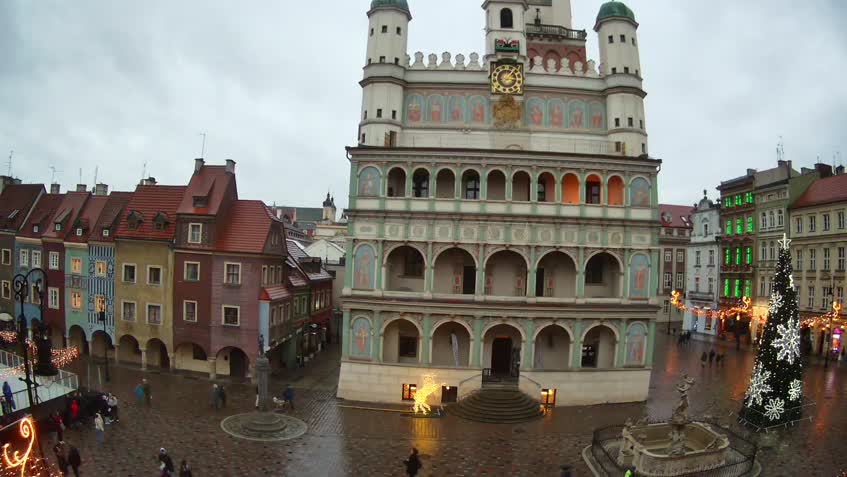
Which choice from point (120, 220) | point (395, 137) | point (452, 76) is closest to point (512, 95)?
point (452, 76)

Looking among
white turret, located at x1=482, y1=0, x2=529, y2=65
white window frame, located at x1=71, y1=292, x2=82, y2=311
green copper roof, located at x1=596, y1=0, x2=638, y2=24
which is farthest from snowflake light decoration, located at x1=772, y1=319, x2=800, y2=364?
white window frame, located at x1=71, y1=292, x2=82, y2=311

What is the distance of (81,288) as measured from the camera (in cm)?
4688

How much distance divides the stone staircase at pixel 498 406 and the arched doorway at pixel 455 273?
6459 mm

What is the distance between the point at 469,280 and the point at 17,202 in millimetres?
43580

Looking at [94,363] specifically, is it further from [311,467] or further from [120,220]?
[311,467]

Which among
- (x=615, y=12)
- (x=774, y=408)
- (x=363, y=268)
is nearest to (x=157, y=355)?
(x=363, y=268)

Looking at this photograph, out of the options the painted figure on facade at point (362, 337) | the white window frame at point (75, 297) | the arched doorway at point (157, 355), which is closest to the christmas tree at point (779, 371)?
the painted figure on facade at point (362, 337)

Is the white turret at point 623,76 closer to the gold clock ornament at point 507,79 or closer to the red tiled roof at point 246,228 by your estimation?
the gold clock ornament at point 507,79

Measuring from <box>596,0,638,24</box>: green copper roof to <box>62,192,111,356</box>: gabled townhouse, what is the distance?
40399 millimetres

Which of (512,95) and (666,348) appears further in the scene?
(666,348)

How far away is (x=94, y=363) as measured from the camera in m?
44.0

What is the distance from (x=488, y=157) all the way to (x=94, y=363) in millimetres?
32088

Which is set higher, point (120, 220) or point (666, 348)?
point (120, 220)

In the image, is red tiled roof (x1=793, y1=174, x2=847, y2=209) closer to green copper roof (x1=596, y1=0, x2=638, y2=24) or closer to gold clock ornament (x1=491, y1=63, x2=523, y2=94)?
green copper roof (x1=596, y1=0, x2=638, y2=24)
